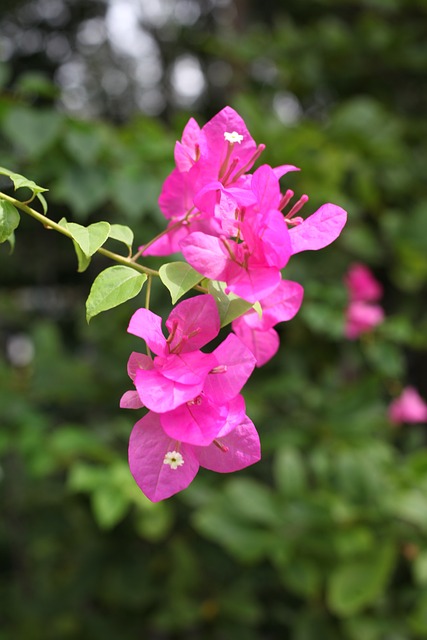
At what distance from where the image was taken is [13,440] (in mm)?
1217

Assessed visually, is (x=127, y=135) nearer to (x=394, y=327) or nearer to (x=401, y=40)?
(x=394, y=327)

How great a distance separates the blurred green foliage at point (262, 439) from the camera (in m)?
1.12

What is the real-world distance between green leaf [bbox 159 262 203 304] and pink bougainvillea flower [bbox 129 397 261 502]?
0.05 metres

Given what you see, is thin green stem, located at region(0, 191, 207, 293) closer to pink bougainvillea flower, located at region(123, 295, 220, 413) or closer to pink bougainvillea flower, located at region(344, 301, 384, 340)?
pink bougainvillea flower, located at region(123, 295, 220, 413)

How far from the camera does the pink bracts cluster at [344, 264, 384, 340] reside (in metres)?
1.17

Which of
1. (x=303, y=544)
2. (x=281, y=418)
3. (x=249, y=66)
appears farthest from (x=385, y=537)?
(x=249, y=66)

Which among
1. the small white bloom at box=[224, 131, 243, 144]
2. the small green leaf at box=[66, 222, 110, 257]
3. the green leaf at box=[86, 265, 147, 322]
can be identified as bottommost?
the green leaf at box=[86, 265, 147, 322]

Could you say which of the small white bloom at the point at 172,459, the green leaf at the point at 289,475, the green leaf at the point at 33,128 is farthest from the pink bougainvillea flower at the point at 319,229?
the green leaf at the point at 289,475

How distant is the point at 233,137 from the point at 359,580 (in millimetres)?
931

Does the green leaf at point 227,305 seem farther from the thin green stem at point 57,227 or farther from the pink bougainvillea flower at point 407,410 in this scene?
the pink bougainvillea flower at point 407,410

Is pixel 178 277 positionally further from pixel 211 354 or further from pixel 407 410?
pixel 407 410

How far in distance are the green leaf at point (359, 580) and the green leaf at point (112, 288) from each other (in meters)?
0.92

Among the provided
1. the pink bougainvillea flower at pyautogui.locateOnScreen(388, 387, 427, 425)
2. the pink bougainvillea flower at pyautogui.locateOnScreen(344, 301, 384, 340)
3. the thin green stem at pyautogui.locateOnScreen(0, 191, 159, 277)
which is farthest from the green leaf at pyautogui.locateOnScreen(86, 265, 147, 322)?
the pink bougainvillea flower at pyautogui.locateOnScreen(388, 387, 427, 425)

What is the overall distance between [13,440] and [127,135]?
56 centimetres
